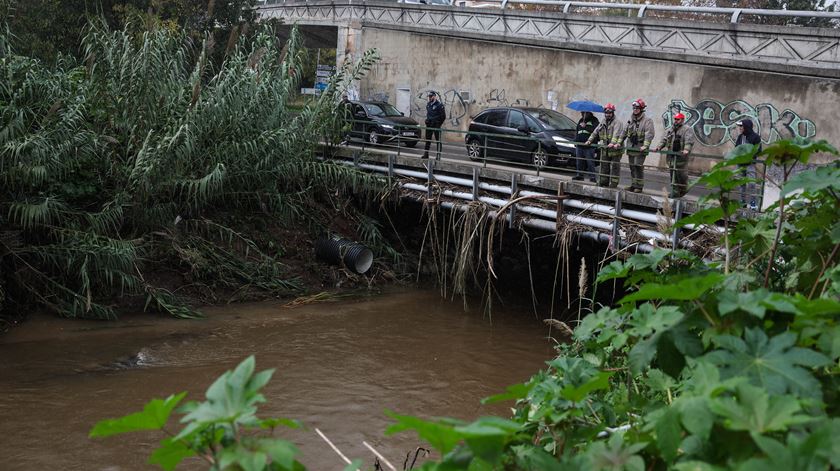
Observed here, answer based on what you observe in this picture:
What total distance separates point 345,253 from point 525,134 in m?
4.37

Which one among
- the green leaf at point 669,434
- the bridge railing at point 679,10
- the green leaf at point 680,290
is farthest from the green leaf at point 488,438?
the bridge railing at point 679,10

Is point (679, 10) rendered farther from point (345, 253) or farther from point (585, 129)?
point (345, 253)

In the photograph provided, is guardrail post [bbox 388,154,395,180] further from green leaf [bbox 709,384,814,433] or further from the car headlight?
green leaf [bbox 709,384,814,433]

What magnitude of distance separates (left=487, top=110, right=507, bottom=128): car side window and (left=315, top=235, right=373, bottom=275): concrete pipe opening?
415cm

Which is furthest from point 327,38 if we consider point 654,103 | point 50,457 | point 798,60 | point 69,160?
point 50,457

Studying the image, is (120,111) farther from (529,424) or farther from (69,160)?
(529,424)

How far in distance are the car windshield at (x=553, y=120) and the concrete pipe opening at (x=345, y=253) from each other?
14.8ft

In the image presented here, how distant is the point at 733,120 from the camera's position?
19.9 metres

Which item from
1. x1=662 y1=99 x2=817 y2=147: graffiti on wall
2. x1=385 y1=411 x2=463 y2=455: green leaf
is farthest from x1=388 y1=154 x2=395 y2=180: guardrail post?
x1=385 y1=411 x2=463 y2=455: green leaf

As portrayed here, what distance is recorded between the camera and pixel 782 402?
191 cm

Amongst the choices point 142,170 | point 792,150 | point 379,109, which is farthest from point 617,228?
point 379,109

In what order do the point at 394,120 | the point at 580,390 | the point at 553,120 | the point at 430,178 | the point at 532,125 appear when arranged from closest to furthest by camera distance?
the point at 580,390 < the point at 430,178 < the point at 532,125 < the point at 553,120 < the point at 394,120

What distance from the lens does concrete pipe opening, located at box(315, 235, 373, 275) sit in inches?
630

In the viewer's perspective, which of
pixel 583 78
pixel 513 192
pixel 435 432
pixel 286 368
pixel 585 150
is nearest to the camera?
pixel 435 432
